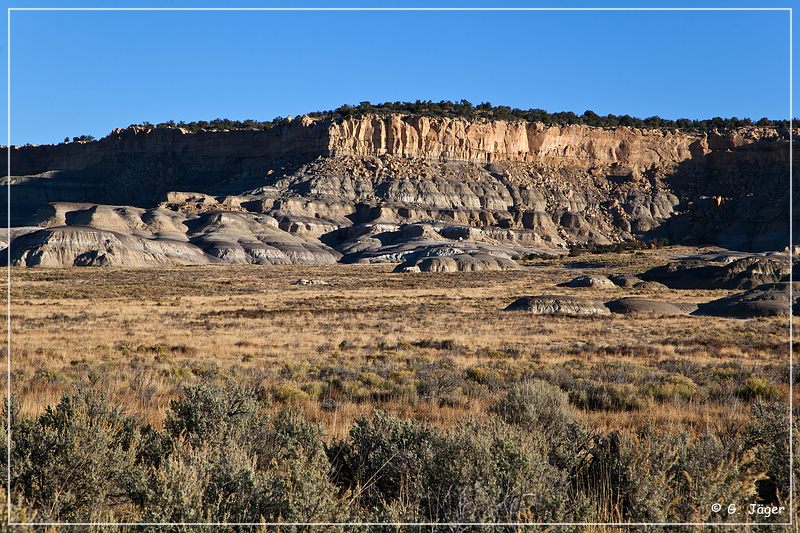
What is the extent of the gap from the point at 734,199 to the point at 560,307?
343 feet

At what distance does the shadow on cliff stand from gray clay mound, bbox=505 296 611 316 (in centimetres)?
7686

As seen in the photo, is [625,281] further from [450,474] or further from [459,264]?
[450,474]

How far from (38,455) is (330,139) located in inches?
4829

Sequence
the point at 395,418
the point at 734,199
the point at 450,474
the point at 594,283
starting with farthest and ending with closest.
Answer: the point at 734,199 < the point at 594,283 < the point at 395,418 < the point at 450,474

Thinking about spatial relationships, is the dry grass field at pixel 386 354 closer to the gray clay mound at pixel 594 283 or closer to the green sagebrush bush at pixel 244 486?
the green sagebrush bush at pixel 244 486

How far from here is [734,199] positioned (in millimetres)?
123688

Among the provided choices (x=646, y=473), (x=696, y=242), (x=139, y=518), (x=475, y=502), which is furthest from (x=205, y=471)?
(x=696, y=242)

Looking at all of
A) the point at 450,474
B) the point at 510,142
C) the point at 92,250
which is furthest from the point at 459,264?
the point at 450,474

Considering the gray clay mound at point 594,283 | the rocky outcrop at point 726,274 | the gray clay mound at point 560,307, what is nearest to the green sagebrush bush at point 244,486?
the gray clay mound at point 560,307

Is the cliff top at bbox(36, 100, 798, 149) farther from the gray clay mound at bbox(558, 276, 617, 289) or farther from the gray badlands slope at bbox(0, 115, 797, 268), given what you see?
the gray clay mound at bbox(558, 276, 617, 289)

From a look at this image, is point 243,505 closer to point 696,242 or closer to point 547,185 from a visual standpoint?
point 696,242

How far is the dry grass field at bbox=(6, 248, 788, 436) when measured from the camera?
11.4 metres

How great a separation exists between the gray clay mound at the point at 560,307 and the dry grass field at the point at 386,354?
143cm

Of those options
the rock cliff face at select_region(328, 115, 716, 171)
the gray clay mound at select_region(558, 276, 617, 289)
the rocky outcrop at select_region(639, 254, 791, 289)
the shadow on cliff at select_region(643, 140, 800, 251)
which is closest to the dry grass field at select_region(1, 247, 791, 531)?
the gray clay mound at select_region(558, 276, 617, 289)
